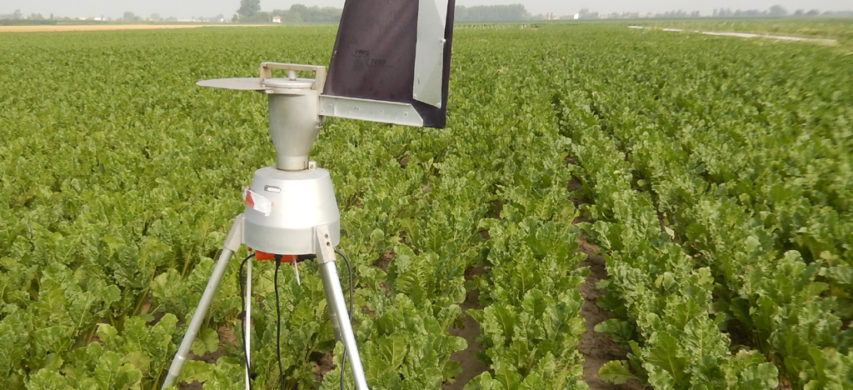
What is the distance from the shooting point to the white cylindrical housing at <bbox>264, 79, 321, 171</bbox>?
66.7 inches

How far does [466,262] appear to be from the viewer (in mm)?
4305

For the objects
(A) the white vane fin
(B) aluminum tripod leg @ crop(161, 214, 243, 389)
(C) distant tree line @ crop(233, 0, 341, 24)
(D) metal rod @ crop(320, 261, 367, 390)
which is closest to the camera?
(A) the white vane fin

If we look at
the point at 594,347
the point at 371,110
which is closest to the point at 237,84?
the point at 371,110

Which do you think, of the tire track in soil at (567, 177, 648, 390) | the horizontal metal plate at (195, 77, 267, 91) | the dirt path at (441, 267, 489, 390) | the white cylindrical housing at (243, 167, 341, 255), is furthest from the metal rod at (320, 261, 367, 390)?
the tire track in soil at (567, 177, 648, 390)

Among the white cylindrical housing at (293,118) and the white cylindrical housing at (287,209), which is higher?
the white cylindrical housing at (293,118)

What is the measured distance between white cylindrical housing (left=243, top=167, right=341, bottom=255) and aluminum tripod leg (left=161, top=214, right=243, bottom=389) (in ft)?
0.53

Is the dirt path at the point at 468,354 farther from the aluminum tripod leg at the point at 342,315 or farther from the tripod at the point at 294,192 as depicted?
the tripod at the point at 294,192

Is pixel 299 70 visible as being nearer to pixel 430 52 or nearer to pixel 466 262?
pixel 430 52

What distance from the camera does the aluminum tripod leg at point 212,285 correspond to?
6.44 ft

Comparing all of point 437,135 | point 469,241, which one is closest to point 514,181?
point 469,241

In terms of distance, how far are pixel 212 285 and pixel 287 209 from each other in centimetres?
56

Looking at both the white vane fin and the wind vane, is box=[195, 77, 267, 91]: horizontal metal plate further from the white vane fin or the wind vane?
the white vane fin

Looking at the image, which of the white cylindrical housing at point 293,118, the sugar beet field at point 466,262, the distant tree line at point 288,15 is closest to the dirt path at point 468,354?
the sugar beet field at point 466,262

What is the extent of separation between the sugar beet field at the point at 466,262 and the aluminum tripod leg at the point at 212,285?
0.23 m
